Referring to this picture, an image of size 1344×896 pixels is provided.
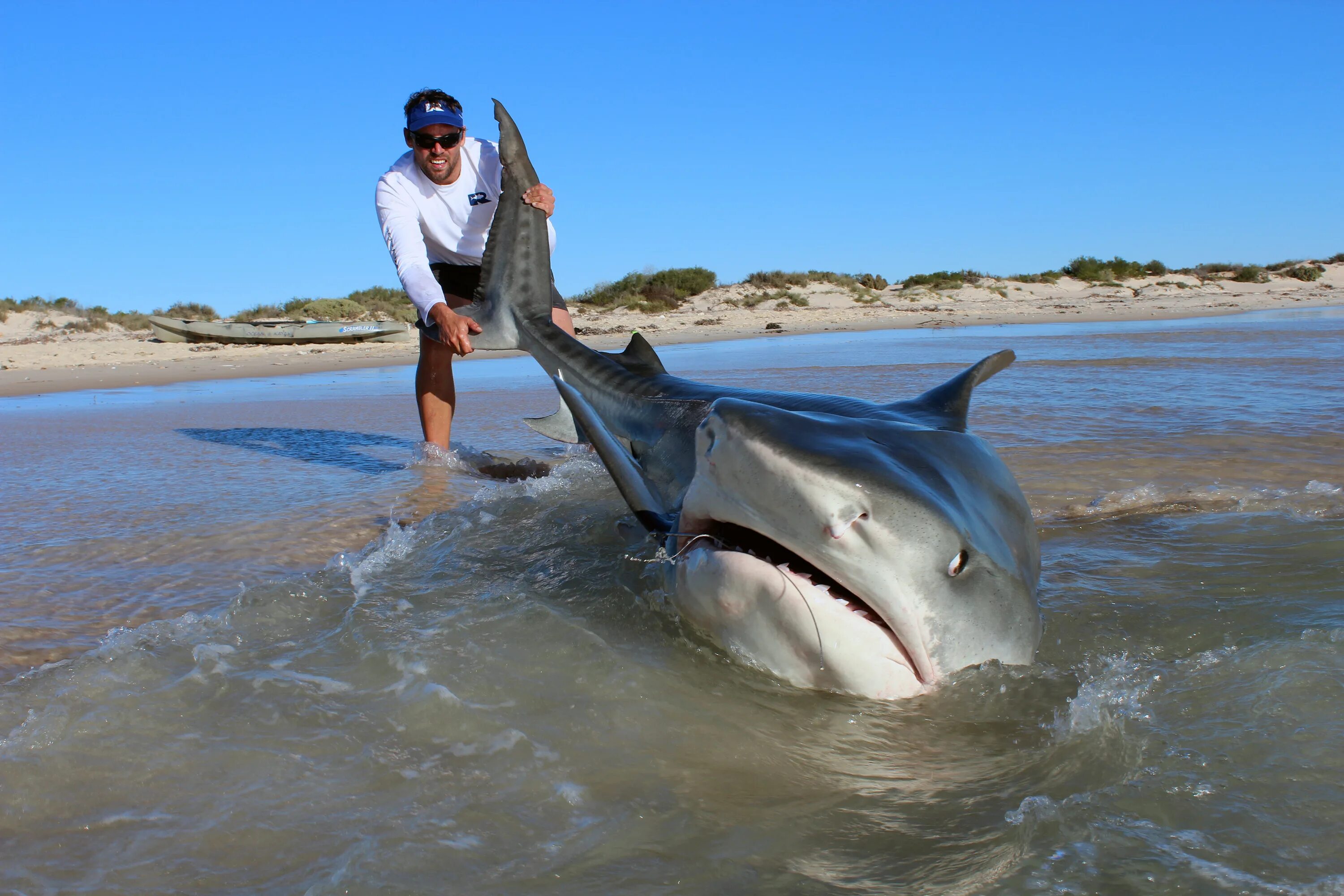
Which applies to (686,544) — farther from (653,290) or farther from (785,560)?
(653,290)

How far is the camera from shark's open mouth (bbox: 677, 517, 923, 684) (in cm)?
177

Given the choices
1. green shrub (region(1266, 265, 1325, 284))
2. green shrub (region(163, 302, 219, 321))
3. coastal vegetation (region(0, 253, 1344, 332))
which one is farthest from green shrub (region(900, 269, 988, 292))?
green shrub (region(163, 302, 219, 321))

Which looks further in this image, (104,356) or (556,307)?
(104,356)

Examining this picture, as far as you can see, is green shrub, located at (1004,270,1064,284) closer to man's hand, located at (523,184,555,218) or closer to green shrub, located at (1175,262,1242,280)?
green shrub, located at (1175,262,1242,280)

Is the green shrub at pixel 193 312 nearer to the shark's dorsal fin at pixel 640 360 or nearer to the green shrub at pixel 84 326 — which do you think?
the green shrub at pixel 84 326

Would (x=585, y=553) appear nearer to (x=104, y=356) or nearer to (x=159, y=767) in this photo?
(x=159, y=767)

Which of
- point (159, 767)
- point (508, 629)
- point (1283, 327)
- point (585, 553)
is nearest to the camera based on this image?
point (159, 767)

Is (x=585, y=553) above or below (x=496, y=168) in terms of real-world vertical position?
below

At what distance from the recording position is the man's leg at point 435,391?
18.0 feet

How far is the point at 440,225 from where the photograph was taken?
548 cm

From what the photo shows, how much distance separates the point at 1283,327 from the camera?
14852 mm

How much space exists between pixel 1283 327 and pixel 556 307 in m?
13.5

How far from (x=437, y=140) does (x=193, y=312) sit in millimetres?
30561

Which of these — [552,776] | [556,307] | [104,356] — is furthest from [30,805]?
[104,356]
